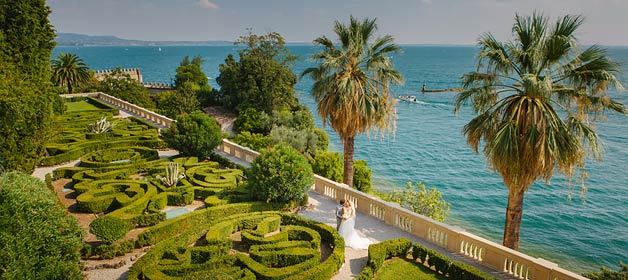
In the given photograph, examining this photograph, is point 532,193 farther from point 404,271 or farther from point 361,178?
point 404,271

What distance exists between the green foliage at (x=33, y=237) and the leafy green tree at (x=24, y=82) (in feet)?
19.6

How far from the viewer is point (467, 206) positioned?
112 feet

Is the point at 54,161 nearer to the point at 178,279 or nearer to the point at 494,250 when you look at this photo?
the point at 178,279

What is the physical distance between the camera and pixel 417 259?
570 inches

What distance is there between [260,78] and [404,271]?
3735 cm

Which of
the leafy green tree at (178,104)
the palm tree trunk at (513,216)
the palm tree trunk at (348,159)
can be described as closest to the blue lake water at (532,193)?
the palm tree trunk at (348,159)

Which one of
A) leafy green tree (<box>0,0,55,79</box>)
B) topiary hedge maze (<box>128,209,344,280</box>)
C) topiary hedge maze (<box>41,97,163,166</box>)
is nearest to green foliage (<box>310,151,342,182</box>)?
topiary hedge maze (<box>41,97,163,166</box>)

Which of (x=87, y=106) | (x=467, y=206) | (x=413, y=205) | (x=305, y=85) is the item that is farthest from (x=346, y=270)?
(x=305, y=85)

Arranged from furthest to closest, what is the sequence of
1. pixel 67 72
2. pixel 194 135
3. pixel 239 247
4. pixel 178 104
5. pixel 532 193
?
pixel 67 72
pixel 178 104
pixel 532 193
pixel 194 135
pixel 239 247

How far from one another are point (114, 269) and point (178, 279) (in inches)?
113

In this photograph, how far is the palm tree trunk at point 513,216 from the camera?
14.4 metres

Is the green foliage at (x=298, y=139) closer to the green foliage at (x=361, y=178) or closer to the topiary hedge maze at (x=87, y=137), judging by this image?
the green foliage at (x=361, y=178)

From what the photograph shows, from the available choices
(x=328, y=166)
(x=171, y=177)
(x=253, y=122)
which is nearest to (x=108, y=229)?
(x=171, y=177)

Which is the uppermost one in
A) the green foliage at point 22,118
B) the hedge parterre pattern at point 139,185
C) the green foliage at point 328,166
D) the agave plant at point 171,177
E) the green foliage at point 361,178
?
the green foliage at point 22,118
